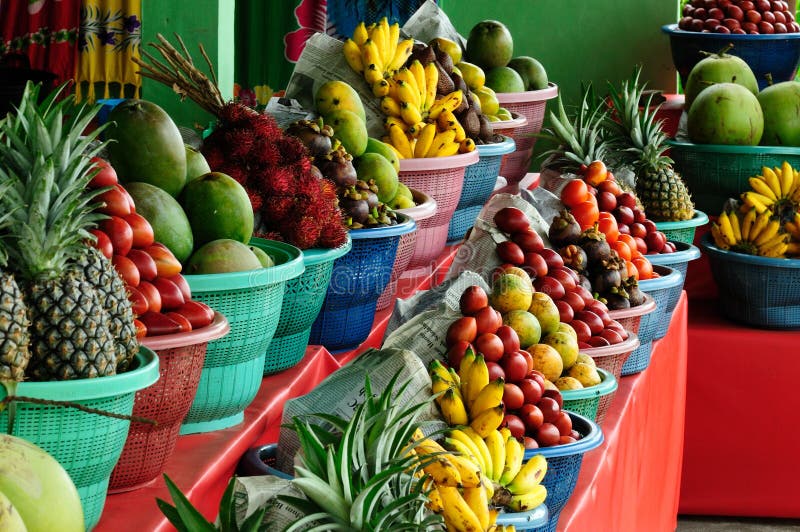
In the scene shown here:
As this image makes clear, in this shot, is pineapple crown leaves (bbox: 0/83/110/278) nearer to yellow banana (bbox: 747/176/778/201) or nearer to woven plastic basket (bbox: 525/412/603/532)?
woven plastic basket (bbox: 525/412/603/532)

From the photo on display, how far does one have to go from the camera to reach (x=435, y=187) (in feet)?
Answer: 10.7

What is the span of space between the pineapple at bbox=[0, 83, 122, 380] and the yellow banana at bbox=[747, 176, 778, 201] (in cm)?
345

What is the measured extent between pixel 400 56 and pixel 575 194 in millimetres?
735

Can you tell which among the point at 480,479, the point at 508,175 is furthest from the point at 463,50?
the point at 480,479

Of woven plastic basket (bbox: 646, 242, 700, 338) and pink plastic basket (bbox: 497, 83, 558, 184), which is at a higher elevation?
pink plastic basket (bbox: 497, 83, 558, 184)

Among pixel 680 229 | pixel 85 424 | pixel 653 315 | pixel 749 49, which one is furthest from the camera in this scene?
pixel 749 49

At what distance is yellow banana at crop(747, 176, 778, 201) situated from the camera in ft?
14.8

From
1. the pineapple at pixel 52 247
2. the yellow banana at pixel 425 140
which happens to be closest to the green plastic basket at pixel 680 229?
the yellow banana at pixel 425 140

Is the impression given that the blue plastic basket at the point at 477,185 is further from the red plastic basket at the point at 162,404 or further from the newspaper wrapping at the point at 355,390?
the red plastic basket at the point at 162,404

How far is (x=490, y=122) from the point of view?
385cm

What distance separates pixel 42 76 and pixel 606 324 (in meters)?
4.67

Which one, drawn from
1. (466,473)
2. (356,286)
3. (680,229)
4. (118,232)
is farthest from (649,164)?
(118,232)

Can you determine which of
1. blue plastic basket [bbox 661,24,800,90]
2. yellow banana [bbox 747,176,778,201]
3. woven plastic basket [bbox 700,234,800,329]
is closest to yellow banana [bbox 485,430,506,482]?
woven plastic basket [bbox 700,234,800,329]

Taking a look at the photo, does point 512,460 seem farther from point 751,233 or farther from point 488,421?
point 751,233
